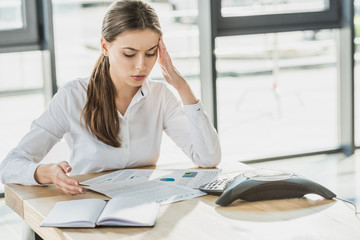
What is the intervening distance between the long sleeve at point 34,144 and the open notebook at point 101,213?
0.33 meters

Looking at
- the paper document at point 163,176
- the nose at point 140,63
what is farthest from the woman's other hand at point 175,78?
the paper document at point 163,176

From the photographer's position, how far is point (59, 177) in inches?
64.6

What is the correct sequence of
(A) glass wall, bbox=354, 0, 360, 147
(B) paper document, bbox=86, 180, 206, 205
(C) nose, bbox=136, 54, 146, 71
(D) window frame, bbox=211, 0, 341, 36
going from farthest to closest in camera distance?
(A) glass wall, bbox=354, 0, 360, 147, (D) window frame, bbox=211, 0, 341, 36, (C) nose, bbox=136, 54, 146, 71, (B) paper document, bbox=86, 180, 206, 205

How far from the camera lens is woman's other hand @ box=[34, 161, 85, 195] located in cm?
161

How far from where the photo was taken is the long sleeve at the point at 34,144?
1.79m

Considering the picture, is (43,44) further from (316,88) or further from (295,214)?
(295,214)

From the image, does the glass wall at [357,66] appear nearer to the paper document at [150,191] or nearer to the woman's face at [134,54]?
the woman's face at [134,54]

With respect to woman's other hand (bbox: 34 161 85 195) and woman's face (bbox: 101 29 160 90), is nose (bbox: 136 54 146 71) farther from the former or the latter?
woman's other hand (bbox: 34 161 85 195)

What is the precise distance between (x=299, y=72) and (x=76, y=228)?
3.46 metres

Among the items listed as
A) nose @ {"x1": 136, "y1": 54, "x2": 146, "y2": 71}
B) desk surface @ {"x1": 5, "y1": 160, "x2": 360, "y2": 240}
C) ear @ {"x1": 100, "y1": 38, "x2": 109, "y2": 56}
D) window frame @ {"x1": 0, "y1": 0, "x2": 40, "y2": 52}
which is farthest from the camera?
window frame @ {"x1": 0, "y1": 0, "x2": 40, "y2": 52}

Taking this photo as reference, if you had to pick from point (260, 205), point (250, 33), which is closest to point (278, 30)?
point (250, 33)

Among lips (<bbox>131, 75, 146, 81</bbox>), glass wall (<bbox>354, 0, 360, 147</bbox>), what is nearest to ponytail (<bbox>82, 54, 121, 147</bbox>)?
lips (<bbox>131, 75, 146, 81</bbox>)

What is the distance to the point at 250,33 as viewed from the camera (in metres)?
4.15

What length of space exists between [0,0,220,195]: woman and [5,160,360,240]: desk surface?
0.35m
